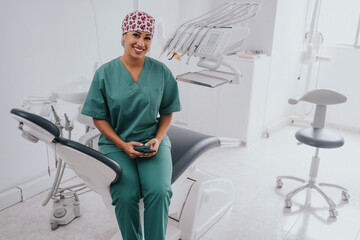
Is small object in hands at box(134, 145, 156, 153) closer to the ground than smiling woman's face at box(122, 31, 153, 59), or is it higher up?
closer to the ground

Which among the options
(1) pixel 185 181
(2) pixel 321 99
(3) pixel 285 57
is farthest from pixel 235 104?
(1) pixel 185 181

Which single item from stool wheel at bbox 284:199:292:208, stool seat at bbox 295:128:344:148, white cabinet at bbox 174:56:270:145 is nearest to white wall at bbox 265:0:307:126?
white cabinet at bbox 174:56:270:145

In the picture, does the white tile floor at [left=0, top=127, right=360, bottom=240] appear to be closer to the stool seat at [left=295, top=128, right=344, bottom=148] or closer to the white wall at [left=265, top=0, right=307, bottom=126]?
the stool seat at [left=295, top=128, right=344, bottom=148]

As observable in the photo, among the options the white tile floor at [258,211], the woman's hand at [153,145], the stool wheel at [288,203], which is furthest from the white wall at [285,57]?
the woman's hand at [153,145]

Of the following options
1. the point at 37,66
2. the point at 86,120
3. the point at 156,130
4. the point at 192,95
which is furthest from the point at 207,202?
the point at 192,95

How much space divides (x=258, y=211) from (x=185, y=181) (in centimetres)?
69

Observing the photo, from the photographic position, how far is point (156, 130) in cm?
173

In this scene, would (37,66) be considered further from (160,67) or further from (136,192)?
(136,192)

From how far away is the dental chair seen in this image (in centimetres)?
142

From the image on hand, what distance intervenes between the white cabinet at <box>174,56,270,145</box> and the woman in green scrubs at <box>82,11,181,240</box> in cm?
158

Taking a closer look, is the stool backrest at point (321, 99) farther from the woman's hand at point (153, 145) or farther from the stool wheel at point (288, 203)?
the woman's hand at point (153, 145)

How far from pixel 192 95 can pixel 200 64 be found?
157cm

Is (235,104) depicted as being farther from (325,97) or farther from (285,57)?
(325,97)

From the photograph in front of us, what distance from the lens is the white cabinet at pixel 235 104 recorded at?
3141mm
